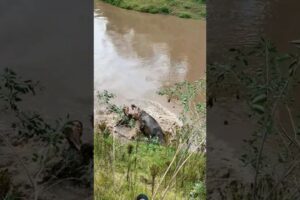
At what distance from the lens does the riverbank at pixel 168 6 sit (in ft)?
22.1

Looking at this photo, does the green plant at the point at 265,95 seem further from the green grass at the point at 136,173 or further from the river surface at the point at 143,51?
the river surface at the point at 143,51

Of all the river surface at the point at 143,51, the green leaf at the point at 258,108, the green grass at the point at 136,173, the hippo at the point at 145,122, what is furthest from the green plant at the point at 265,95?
the river surface at the point at 143,51

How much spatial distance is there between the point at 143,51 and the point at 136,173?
233 cm

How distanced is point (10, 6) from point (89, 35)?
0.94 ft

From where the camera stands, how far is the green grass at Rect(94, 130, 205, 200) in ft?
9.27

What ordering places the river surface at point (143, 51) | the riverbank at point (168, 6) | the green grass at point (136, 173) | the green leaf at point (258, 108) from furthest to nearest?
the riverbank at point (168, 6) < the river surface at point (143, 51) < the green grass at point (136, 173) < the green leaf at point (258, 108)

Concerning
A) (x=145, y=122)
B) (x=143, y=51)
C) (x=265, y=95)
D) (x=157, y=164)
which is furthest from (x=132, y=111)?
(x=265, y=95)

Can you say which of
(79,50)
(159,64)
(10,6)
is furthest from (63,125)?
(159,64)

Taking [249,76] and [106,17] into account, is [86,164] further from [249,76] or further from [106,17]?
[106,17]

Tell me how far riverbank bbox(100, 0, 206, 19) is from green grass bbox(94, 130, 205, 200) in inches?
139

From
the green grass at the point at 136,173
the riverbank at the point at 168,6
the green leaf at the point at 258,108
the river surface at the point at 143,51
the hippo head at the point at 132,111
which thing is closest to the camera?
the green leaf at the point at 258,108

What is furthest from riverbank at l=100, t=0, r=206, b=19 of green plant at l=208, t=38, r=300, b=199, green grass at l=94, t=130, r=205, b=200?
green plant at l=208, t=38, r=300, b=199

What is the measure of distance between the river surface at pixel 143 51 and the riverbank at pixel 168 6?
10 centimetres

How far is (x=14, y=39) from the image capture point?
80.7 inches
